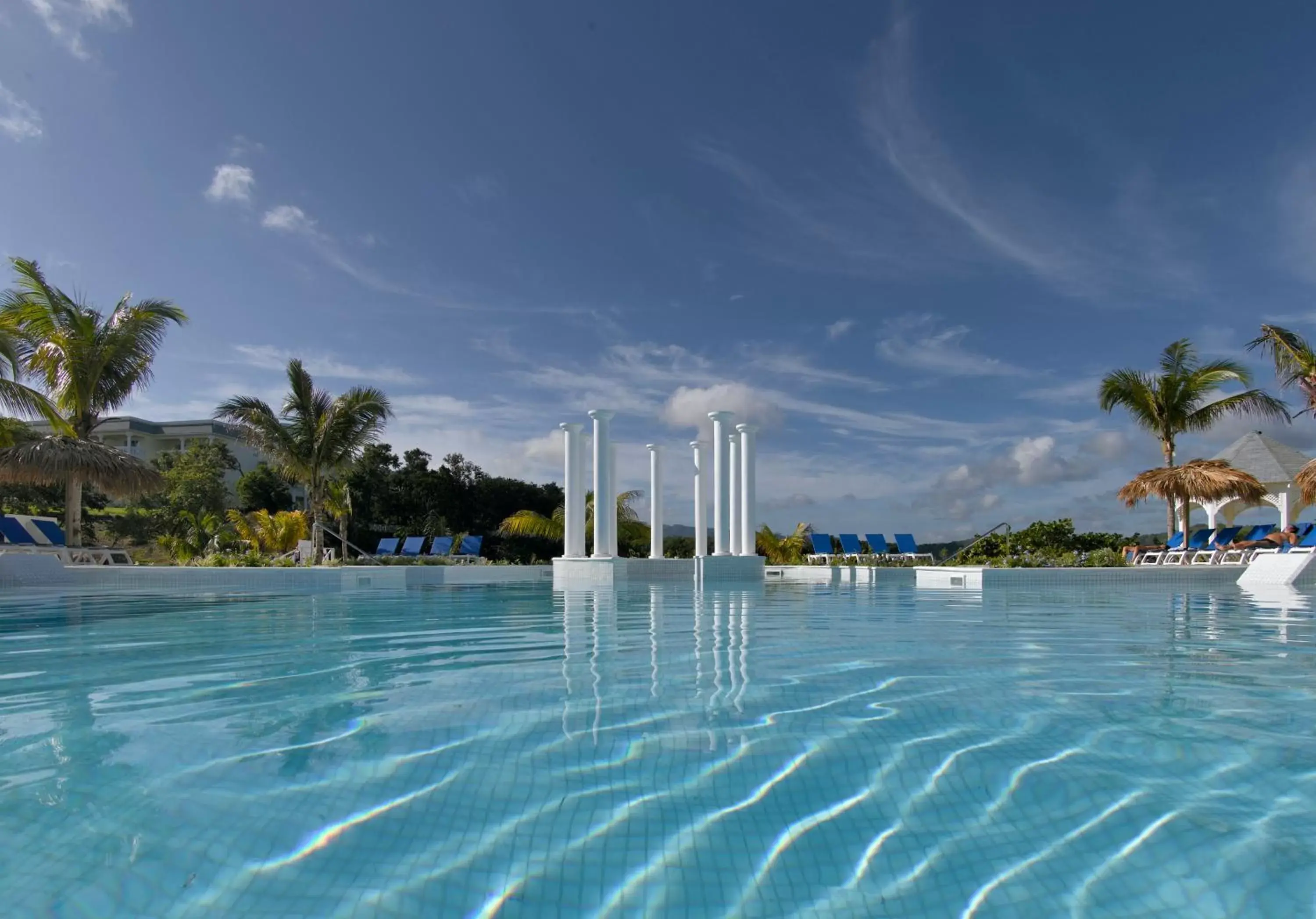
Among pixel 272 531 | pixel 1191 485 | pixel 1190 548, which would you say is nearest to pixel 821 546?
A: pixel 1191 485

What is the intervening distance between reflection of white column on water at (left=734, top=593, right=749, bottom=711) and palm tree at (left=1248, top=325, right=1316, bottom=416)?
16370 millimetres

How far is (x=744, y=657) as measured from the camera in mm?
5703

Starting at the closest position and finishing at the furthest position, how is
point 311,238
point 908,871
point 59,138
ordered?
point 908,871 < point 59,138 < point 311,238

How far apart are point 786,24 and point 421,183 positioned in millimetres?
8346

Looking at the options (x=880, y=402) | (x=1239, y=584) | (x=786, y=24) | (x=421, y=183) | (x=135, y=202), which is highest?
(x=786, y=24)

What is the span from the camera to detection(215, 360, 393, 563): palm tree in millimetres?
19000

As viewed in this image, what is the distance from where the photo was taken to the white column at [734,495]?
1808 centimetres

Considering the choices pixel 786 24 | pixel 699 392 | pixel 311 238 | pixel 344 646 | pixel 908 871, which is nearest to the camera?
pixel 908 871

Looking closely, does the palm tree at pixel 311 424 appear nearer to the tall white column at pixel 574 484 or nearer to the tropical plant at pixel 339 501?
the tropical plant at pixel 339 501

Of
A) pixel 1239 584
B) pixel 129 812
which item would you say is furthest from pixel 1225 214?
pixel 129 812

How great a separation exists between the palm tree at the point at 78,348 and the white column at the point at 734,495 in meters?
12.9

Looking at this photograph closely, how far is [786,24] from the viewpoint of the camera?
50.3 ft

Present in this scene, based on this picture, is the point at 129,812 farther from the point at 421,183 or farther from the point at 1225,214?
the point at 1225,214

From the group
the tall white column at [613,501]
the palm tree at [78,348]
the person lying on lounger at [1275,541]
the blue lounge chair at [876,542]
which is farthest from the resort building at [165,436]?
the person lying on lounger at [1275,541]
